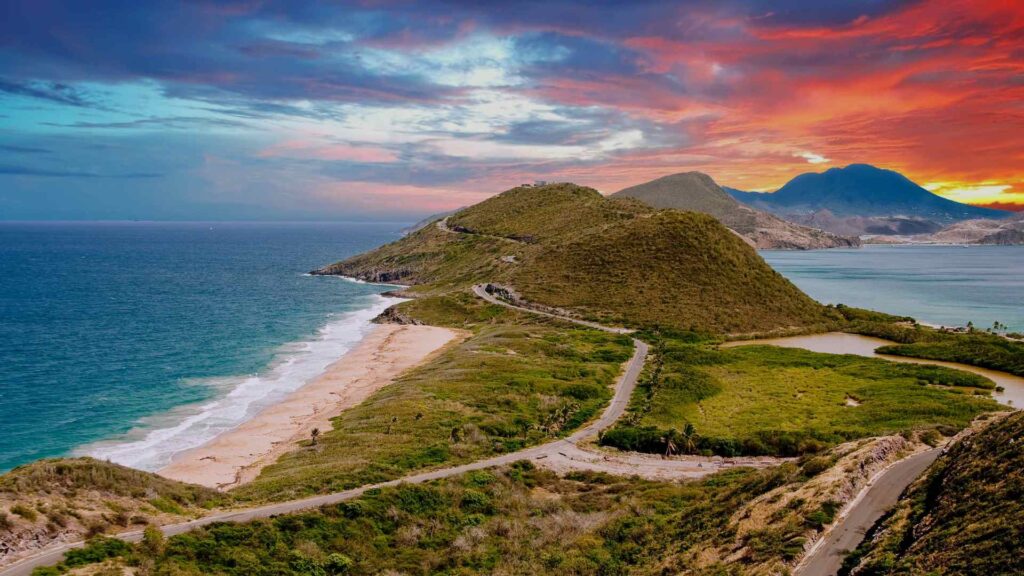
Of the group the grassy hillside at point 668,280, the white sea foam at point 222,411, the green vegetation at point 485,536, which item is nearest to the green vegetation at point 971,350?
the grassy hillside at point 668,280

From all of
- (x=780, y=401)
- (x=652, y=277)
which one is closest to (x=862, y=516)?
(x=780, y=401)

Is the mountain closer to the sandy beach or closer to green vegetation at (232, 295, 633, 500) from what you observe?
green vegetation at (232, 295, 633, 500)

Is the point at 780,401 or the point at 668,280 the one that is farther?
the point at 668,280

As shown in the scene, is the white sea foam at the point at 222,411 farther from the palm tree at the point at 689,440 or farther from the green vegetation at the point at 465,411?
the palm tree at the point at 689,440

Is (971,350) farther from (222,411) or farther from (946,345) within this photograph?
(222,411)

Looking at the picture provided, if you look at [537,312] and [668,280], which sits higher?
[668,280]

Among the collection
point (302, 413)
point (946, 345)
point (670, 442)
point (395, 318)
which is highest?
point (946, 345)
